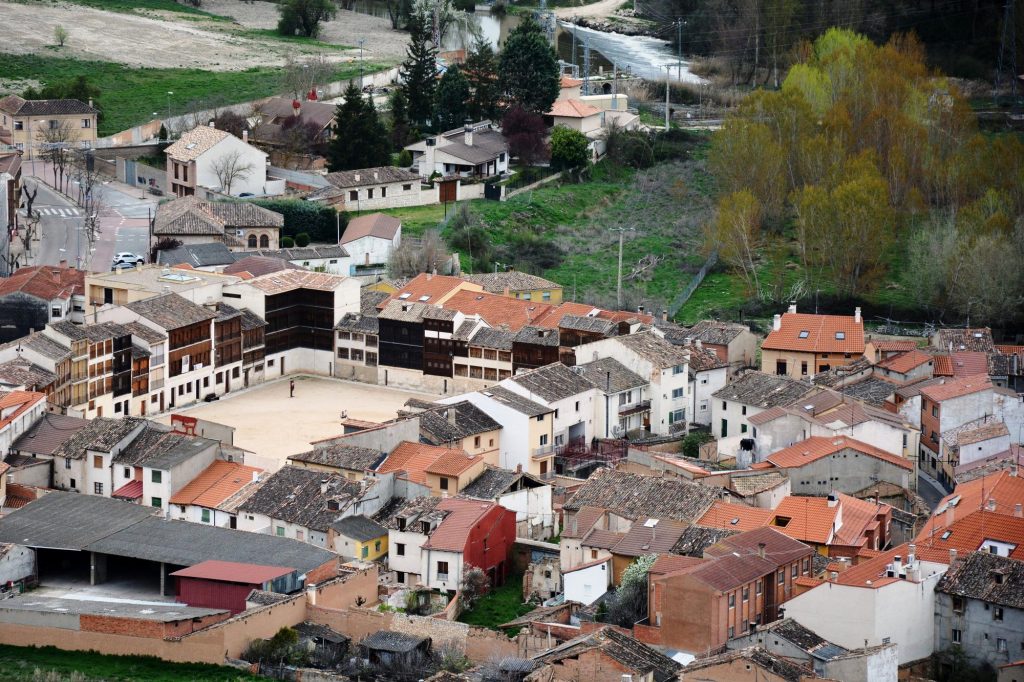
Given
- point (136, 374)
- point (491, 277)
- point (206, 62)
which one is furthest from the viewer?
point (206, 62)

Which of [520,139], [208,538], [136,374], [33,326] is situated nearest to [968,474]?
[208,538]

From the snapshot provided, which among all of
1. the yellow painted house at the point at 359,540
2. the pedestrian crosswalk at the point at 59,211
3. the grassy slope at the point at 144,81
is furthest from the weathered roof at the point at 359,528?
the grassy slope at the point at 144,81

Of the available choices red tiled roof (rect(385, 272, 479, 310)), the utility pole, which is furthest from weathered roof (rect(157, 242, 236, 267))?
the utility pole

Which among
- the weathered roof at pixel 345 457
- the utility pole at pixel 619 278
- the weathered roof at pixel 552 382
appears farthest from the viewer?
the utility pole at pixel 619 278

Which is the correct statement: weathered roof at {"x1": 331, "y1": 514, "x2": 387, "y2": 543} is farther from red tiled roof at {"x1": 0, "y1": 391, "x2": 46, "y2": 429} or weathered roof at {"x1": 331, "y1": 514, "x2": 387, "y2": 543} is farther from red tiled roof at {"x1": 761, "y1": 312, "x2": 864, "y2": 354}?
red tiled roof at {"x1": 761, "y1": 312, "x2": 864, "y2": 354}

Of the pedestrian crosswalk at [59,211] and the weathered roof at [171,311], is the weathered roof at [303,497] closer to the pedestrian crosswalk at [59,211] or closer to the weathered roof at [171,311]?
the weathered roof at [171,311]

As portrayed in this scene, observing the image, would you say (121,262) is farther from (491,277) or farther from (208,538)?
(208,538)
